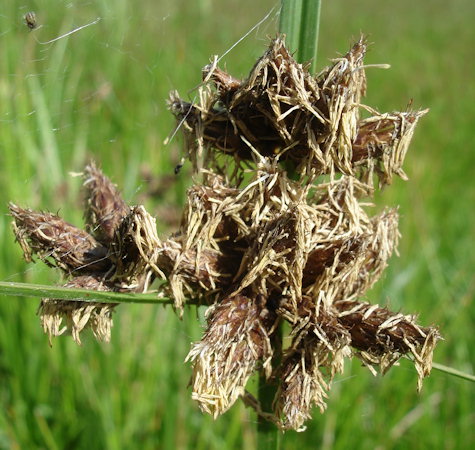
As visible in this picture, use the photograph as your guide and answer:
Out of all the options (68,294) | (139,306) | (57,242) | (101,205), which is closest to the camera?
(68,294)

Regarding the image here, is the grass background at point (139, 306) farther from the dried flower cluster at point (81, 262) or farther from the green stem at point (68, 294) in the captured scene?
the green stem at point (68, 294)

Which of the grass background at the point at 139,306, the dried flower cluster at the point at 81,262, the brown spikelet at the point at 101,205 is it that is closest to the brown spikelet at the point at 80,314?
the dried flower cluster at the point at 81,262

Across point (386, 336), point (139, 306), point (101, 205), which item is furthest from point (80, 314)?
point (139, 306)

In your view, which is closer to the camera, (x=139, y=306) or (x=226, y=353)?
(x=226, y=353)

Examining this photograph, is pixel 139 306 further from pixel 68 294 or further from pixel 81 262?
pixel 68 294

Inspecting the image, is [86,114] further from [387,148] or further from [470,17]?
[470,17]
